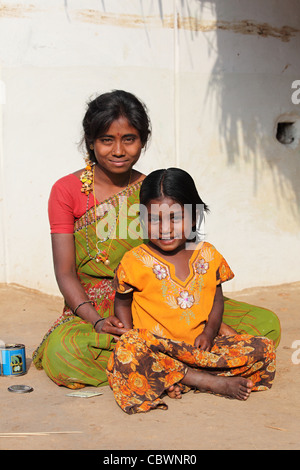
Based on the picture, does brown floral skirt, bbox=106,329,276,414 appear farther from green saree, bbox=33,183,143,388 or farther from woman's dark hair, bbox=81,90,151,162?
woman's dark hair, bbox=81,90,151,162

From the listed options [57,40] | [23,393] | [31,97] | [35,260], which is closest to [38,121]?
[31,97]

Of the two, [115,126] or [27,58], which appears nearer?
[115,126]

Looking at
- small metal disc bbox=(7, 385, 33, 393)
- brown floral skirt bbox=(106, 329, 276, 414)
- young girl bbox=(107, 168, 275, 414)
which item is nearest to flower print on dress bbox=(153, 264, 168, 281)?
young girl bbox=(107, 168, 275, 414)

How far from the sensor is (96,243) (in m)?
3.62

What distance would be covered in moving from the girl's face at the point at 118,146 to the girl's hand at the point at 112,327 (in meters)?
0.84

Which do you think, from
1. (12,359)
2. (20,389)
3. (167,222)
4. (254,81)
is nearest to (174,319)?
(167,222)

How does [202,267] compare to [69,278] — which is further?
[69,278]

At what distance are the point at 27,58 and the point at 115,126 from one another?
2543mm

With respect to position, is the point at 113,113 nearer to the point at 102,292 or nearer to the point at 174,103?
the point at 102,292

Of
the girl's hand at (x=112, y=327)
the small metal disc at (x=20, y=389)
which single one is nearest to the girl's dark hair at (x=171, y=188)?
the girl's hand at (x=112, y=327)

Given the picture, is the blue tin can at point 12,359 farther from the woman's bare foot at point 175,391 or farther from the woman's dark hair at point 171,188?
the woman's dark hair at point 171,188

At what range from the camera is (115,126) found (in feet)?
11.2

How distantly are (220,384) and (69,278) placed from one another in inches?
40.7
